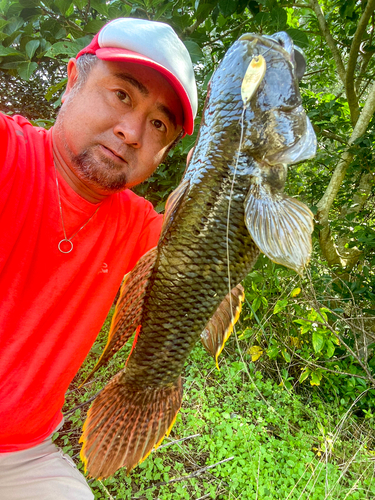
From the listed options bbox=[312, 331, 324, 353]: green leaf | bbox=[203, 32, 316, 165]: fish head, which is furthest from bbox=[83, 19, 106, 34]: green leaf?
bbox=[312, 331, 324, 353]: green leaf

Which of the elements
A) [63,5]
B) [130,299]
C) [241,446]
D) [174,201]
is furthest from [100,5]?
[241,446]

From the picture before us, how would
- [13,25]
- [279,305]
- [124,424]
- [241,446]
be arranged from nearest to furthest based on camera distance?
[124,424], [13,25], [241,446], [279,305]

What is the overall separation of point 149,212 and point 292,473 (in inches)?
101

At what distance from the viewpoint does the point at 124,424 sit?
1.40 meters

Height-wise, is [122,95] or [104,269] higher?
[122,95]

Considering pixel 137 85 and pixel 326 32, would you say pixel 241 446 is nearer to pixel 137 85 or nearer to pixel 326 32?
pixel 137 85

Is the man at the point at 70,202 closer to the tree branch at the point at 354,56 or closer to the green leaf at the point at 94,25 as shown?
the green leaf at the point at 94,25

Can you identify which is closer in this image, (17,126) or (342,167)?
(17,126)

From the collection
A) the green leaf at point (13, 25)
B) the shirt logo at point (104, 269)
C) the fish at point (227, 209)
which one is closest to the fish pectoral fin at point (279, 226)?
the fish at point (227, 209)

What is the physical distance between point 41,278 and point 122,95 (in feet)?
2.95

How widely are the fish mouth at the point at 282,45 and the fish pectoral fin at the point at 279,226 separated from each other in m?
0.55

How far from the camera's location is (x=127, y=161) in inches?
51.3

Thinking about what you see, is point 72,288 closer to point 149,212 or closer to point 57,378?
point 57,378

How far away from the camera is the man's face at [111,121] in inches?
49.1
